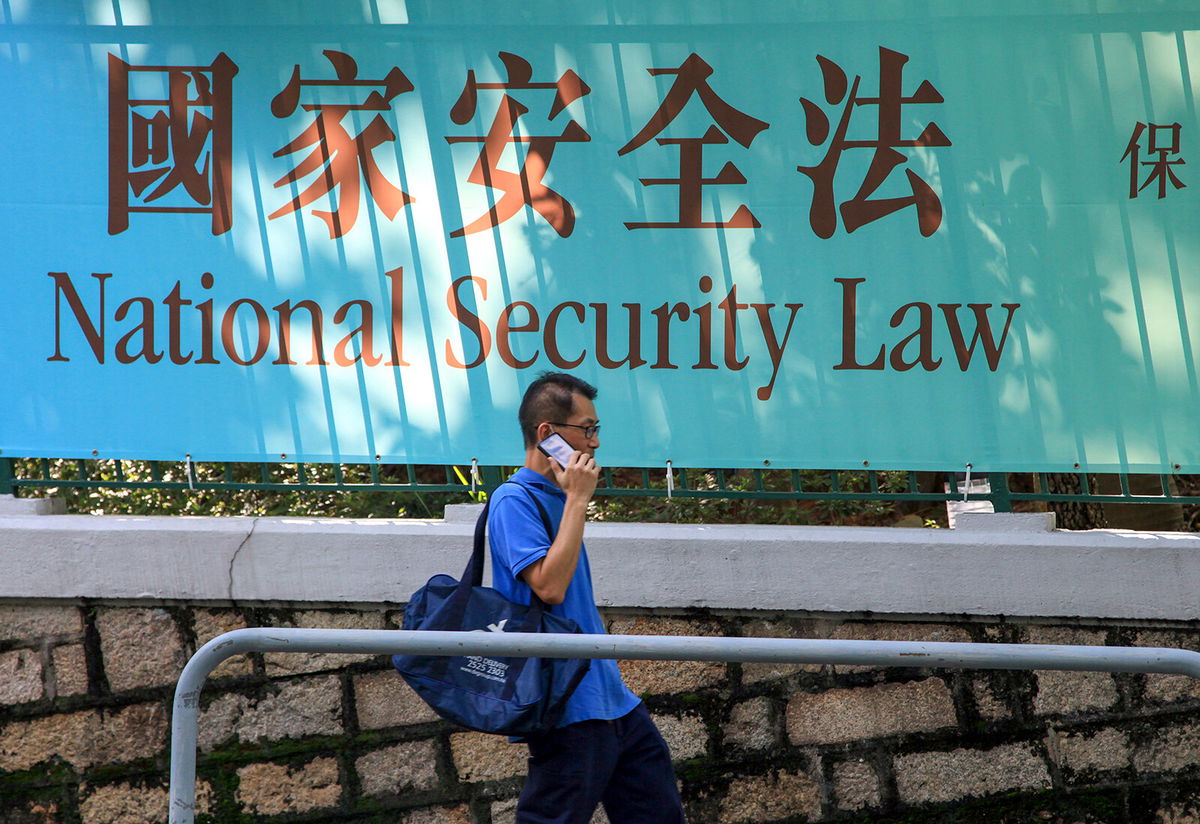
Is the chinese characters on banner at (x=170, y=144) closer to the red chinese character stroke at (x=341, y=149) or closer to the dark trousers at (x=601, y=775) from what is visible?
the red chinese character stroke at (x=341, y=149)

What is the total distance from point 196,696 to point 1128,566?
115 inches

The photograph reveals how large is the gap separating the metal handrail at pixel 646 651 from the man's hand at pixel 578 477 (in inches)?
19.6

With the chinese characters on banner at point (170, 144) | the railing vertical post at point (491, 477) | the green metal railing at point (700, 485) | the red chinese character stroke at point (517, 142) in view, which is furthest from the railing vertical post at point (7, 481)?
the red chinese character stroke at point (517, 142)

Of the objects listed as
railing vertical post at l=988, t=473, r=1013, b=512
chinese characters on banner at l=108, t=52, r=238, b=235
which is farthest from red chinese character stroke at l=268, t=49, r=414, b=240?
railing vertical post at l=988, t=473, r=1013, b=512

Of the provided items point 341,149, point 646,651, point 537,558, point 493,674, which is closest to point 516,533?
point 537,558

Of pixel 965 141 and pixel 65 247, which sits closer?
pixel 965 141

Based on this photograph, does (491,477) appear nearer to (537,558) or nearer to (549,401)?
(549,401)

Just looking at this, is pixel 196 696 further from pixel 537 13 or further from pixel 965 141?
pixel 965 141

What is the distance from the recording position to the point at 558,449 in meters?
3.15

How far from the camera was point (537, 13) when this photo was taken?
4.21 metres

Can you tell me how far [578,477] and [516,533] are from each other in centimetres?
21

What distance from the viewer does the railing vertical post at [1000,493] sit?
4176 mm

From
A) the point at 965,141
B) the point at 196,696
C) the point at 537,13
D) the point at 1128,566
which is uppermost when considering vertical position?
the point at 537,13

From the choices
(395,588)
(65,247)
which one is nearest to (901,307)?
(395,588)
